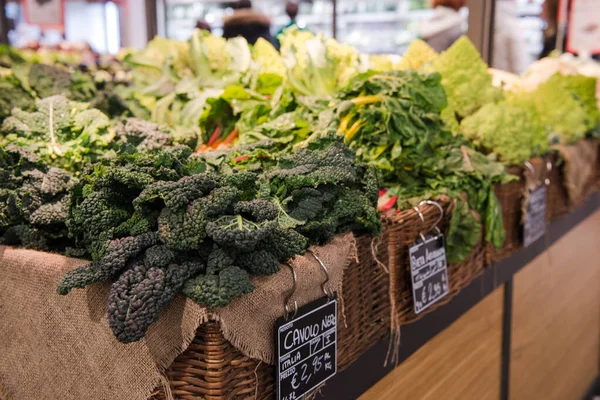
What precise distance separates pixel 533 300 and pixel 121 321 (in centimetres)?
202

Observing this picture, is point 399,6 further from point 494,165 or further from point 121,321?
point 121,321

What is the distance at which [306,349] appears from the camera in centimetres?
112

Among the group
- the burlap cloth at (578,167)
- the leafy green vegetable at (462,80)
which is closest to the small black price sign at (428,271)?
the leafy green vegetable at (462,80)

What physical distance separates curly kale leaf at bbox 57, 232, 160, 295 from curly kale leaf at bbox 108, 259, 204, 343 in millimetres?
25

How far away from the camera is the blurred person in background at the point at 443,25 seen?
4.23m

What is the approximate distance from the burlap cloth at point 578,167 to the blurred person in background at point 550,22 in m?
2.40

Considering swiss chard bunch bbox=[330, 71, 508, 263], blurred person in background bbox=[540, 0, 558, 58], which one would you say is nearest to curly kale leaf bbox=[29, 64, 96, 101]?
swiss chard bunch bbox=[330, 71, 508, 263]

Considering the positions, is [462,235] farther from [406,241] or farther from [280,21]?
[280,21]

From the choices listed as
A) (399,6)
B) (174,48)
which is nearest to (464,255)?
(174,48)

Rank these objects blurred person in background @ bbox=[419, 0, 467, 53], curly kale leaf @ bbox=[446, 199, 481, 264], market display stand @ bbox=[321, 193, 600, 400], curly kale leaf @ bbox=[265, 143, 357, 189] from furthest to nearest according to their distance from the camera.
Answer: blurred person in background @ bbox=[419, 0, 467, 53], curly kale leaf @ bbox=[446, 199, 481, 264], market display stand @ bbox=[321, 193, 600, 400], curly kale leaf @ bbox=[265, 143, 357, 189]

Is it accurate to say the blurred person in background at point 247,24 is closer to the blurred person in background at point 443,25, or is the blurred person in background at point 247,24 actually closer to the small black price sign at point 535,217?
the blurred person in background at point 443,25

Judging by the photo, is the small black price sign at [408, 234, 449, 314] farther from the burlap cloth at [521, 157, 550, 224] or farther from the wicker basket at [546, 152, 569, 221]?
the wicker basket at [546, 152, 569, 221]

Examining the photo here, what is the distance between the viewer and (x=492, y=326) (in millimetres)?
2121

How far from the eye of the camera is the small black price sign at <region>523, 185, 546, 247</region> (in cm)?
218
